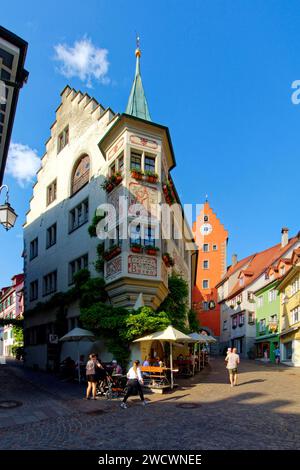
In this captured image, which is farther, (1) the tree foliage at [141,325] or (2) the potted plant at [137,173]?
(2) the potted plant at [137,173]

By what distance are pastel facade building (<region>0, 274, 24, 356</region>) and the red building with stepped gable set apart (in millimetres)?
25499

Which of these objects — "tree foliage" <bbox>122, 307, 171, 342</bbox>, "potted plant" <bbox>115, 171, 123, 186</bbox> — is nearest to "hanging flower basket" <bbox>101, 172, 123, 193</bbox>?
"potted plant" <bbox>115, 171, 123, 186</bbox>

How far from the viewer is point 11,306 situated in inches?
2478

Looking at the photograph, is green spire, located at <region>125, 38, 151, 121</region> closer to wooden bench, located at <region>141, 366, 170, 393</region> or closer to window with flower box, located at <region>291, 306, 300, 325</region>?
wooden bench, located at <region>141, 366, 170, 393</region>

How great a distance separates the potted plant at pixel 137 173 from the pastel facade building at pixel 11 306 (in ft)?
127

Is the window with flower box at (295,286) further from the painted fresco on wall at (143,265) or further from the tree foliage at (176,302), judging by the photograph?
the painted fresco on wall at (143,265)

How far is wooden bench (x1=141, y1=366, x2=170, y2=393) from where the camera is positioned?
54.1ft

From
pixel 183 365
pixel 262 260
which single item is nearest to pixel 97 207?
pixel 183 365

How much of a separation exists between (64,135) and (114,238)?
12467 mm

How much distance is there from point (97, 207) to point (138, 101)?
264 inches

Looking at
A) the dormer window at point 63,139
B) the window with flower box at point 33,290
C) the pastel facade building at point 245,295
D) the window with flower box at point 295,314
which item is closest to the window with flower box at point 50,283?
the window with flower box at point 33,290

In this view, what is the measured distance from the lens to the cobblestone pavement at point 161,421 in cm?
866

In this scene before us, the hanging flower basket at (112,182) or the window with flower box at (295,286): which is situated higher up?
the hanging flower basket at (112,182)

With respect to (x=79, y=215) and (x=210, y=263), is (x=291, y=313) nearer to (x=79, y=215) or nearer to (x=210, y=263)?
(x=79, y=215)
